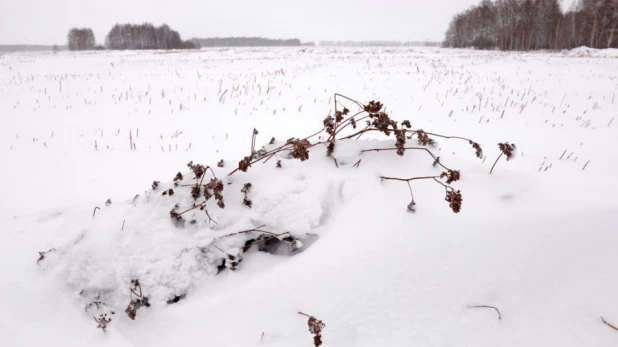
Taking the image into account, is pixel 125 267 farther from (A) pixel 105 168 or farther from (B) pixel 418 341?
(A) pixel 105 168

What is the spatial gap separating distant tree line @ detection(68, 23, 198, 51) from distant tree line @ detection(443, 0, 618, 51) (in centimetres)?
6285

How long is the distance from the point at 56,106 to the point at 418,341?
890cm

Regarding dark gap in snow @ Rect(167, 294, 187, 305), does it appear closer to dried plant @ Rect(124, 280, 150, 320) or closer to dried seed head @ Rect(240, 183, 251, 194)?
dried plant @ Rect(124, 280, 150, 320)

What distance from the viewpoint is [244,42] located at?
12300cm

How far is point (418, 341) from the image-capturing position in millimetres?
1242

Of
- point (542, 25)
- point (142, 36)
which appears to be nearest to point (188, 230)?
point (542, 25)

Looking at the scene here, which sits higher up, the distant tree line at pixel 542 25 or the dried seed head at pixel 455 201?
the distant tree line at pixel 542 25

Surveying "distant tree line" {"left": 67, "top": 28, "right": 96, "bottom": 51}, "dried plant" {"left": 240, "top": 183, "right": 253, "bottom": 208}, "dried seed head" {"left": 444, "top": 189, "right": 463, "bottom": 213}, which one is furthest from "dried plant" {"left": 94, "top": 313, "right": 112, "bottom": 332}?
"distant tree line" {"left": 67, "top": 28, "right": 96, "bottom": 51}

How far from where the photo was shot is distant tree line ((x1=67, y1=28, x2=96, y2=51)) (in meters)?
70.4

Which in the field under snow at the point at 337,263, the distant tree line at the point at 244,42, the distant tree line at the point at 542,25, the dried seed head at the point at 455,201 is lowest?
the field under snow at the point at 337,263

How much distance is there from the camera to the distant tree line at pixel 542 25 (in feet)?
127

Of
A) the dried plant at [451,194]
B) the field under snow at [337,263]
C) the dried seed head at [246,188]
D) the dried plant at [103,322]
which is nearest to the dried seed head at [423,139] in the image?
the field under snow at [337,263]

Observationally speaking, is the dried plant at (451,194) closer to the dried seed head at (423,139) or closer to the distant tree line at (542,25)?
the dried seed head at (423,139)

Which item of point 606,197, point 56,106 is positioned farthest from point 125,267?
point 56,106
